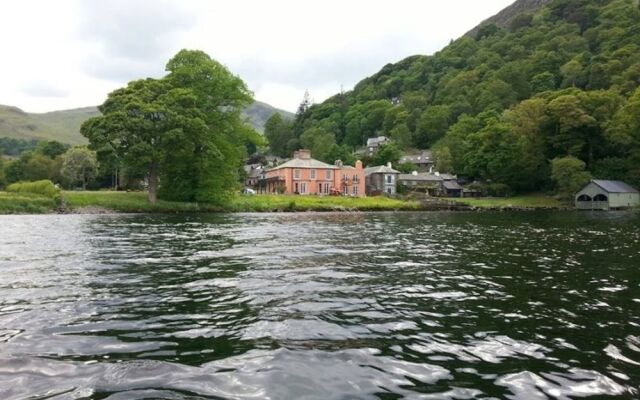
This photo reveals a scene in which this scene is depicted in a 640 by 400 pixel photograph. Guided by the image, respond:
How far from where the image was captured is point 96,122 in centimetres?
6103

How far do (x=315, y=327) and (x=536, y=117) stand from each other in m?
107

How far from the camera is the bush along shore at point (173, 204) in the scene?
184 ft

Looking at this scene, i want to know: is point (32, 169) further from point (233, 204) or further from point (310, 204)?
point (310, 204)

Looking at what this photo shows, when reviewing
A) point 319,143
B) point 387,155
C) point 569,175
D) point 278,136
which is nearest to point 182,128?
point 569,175

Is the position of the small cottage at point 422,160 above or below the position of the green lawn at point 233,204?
above

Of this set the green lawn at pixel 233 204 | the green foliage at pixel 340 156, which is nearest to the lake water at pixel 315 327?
the green lawn at pixel 233 204

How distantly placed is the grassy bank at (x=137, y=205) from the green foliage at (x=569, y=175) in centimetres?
3513

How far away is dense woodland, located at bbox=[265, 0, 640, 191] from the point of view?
96.0 meters

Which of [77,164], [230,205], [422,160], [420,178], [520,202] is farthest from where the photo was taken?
[422,160]

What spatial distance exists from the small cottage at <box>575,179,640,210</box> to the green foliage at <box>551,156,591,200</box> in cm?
142

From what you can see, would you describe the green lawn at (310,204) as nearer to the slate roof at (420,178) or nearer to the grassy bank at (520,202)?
the grassy bank at (520,202)

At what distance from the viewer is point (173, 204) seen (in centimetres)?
6144

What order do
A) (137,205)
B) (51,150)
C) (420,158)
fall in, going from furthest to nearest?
(420,158)
(51,150)
(137,205)

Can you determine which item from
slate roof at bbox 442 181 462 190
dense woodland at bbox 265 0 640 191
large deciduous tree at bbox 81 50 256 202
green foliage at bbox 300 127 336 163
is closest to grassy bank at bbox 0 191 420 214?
large deciduous tree at bbox 81 50 256 202
